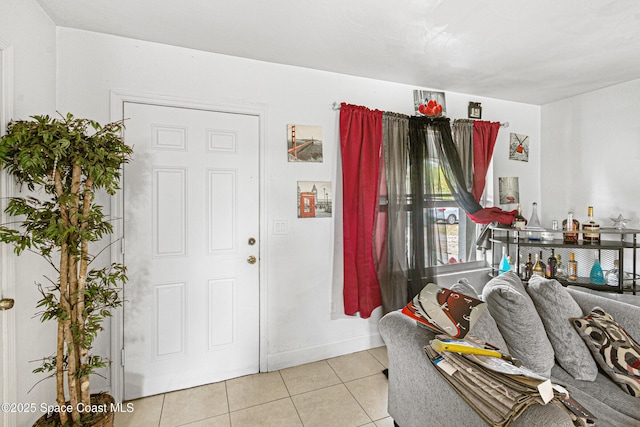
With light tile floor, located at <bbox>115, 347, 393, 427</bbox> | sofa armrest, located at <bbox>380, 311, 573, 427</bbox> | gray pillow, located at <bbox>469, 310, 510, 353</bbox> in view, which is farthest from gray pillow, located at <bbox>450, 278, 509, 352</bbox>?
light tile floor, located at <bbox>115, 347, 393, 427</bbox>

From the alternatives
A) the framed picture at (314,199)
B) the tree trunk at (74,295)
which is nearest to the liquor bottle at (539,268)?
the framed picture at (314,199)

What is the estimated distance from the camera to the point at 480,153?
3.21 meters

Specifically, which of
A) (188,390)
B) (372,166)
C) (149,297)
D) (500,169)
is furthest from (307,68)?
(188,390)

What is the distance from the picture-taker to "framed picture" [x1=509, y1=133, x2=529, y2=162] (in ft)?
11.6

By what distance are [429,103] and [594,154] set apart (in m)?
1.86

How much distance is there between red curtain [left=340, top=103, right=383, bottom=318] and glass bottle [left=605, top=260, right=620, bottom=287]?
7.14 ft

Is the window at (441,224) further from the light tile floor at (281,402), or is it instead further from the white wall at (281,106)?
the light tile floor at (281,402)

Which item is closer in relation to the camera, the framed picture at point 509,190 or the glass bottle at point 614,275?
the glass bottle at point 614,275

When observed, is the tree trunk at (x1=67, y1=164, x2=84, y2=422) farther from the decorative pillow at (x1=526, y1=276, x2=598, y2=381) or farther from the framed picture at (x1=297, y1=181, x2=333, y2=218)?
the decorative pillow at (x1=526, y1=276, x2=598, y2=381)

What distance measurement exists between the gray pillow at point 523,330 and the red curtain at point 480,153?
5.58 feet

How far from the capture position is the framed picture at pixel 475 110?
3279mm

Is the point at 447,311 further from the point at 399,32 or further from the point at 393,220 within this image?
the point at 399,32

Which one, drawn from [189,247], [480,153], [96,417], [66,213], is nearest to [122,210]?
[189,247]

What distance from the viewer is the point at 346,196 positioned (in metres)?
2.68
